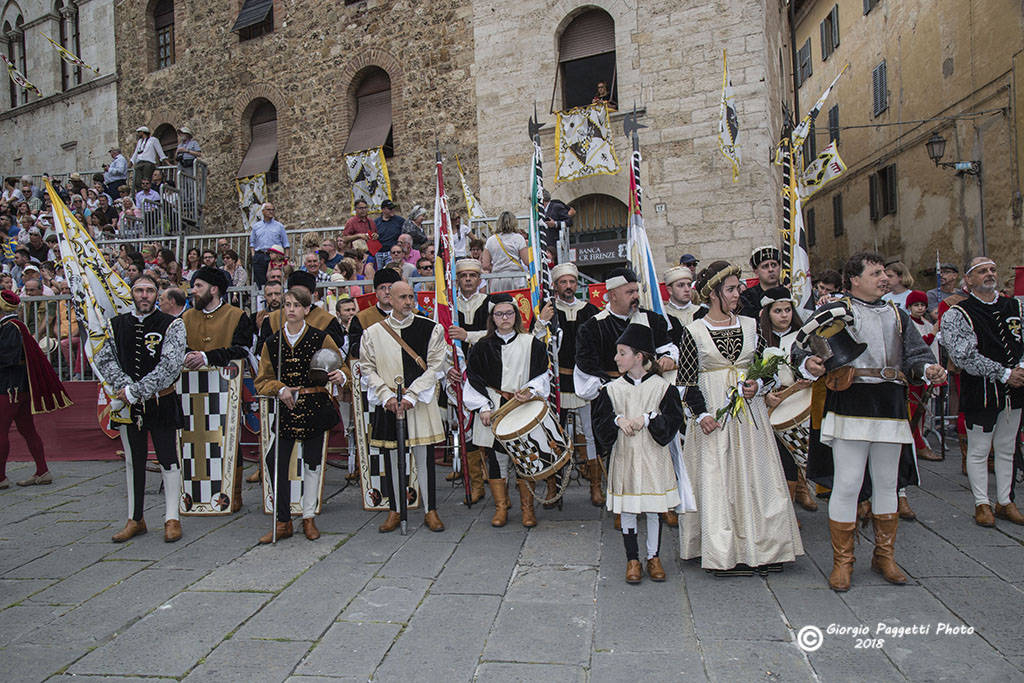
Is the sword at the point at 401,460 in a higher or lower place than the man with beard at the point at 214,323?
lower

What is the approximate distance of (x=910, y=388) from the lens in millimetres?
4828

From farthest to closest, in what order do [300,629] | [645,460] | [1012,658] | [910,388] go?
[910,388], [645,460], [300,629], [1012,658]

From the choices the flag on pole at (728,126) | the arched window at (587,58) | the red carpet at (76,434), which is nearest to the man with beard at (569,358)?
the red carpet at (76,434)

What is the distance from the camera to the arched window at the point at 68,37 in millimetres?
22656

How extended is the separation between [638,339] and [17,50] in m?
29.1

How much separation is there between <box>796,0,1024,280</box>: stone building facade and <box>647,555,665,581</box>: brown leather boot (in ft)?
46.5

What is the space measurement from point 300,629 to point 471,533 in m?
1.89

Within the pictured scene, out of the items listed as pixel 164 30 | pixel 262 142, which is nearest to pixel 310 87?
pixel 262 142

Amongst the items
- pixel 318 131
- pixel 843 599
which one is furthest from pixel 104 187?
pixel 843 599

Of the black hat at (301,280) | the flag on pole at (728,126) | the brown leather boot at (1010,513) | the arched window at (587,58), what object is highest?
the arched window at (587,58)

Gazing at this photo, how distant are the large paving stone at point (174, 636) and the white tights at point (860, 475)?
3435mm

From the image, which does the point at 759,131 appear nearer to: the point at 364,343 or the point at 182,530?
the point at 364,343

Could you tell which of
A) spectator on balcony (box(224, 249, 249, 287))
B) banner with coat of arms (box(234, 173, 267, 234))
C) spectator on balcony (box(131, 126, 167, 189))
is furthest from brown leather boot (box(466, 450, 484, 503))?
spectator on balcony (box(131, 126, 167, 189))

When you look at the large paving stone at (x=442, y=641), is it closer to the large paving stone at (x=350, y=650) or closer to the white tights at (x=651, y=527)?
the large paving stone at (x=350, y=650)
